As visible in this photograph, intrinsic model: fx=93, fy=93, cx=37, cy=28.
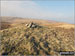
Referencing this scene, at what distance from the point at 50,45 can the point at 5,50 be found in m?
7.50

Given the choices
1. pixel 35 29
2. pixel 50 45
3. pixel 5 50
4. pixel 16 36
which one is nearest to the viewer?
pixel 5 50

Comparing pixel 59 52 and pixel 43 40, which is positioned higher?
pixel 43 40

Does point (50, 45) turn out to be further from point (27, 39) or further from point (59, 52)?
point (27, 39)

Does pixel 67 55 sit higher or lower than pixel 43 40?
lower

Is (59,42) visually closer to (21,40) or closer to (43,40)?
(43,40)

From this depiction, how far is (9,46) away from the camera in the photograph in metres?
15.2

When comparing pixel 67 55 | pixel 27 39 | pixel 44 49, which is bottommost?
pixel 67 55

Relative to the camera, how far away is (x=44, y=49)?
15070 millimetres

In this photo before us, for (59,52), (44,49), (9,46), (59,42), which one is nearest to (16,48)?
(9,46)

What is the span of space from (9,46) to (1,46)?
126 centimetres

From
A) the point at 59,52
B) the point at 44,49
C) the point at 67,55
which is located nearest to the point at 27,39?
the point at 44,49

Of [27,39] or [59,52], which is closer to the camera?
[59,52]

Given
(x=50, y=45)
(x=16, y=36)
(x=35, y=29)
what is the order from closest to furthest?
(x=50, y=45), (x=16, y=36), (x=35, y=29)

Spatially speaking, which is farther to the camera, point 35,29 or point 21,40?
point 35,29
